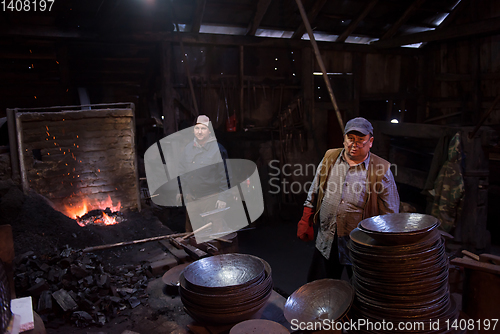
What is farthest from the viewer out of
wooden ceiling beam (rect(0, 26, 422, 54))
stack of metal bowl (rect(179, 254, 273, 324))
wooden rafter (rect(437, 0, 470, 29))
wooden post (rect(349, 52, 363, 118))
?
wooden post (rect(349, 52, 363, 118))

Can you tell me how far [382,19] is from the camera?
9461 mm

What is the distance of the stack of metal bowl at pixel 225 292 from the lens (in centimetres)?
229

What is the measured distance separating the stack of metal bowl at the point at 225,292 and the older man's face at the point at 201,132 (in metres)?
3.32

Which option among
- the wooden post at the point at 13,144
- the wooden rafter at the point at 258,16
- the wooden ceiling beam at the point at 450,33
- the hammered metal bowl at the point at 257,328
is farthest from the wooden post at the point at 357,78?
the hammered metal bowl at the point at 257,328

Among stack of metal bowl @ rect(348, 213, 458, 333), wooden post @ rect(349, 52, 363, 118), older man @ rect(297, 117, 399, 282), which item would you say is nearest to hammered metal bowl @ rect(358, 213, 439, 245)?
stack of metal bowl @ rect(348, 213, 458, 333)

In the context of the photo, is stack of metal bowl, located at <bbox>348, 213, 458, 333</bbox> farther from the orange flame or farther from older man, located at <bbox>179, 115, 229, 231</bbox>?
the orange flame

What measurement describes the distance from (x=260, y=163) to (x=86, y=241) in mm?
5270

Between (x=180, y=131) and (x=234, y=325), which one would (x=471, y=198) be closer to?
(x=234, y=325)

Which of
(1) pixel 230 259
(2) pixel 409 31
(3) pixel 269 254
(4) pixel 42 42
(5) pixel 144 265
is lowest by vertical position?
(3) pixel 269 254

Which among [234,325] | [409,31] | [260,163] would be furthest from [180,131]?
[409,31]

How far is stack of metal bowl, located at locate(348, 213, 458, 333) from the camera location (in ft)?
7.40

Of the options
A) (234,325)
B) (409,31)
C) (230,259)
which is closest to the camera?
(234,325)

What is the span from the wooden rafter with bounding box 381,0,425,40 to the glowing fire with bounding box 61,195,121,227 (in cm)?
849

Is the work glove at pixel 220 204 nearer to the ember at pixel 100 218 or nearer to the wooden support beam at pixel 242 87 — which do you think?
the ember at pixel 100 218
